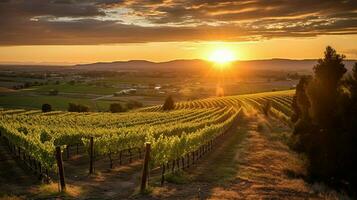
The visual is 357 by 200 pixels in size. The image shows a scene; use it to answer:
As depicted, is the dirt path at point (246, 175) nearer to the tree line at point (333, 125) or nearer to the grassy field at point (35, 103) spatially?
the tree line at point (333, 125)

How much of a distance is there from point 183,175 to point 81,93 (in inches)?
6599

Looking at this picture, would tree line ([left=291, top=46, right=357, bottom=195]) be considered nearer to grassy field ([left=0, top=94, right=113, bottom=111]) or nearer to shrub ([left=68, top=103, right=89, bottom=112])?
shrub ([left=68, top=103, right=89, bottom=112])

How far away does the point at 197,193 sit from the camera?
71.2ft

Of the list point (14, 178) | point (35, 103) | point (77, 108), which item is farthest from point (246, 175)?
point (35, 103)

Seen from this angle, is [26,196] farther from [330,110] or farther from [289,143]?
[289,143]

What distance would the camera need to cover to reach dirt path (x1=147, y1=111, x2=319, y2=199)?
22189 millimetres

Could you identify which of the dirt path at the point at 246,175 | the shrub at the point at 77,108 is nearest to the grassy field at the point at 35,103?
the shrub at the point at 77,108

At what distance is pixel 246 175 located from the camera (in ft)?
94.8

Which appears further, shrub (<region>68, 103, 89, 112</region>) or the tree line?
shrub (<region>68, 103, 89, 112</region>)

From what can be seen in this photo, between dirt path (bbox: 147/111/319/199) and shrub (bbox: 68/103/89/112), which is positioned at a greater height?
dirt path (bbox: 147/111/319/199)

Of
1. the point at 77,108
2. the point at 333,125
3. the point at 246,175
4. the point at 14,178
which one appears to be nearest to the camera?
the point at 14,178

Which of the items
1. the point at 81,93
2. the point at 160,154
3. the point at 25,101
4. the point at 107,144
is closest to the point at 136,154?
the point at 107,144

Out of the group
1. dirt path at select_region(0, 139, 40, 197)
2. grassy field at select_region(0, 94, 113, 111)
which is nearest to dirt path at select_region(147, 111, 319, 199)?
dirt path at select_region(0, 139, 40, 197)

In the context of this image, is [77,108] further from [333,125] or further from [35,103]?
[333,125]
